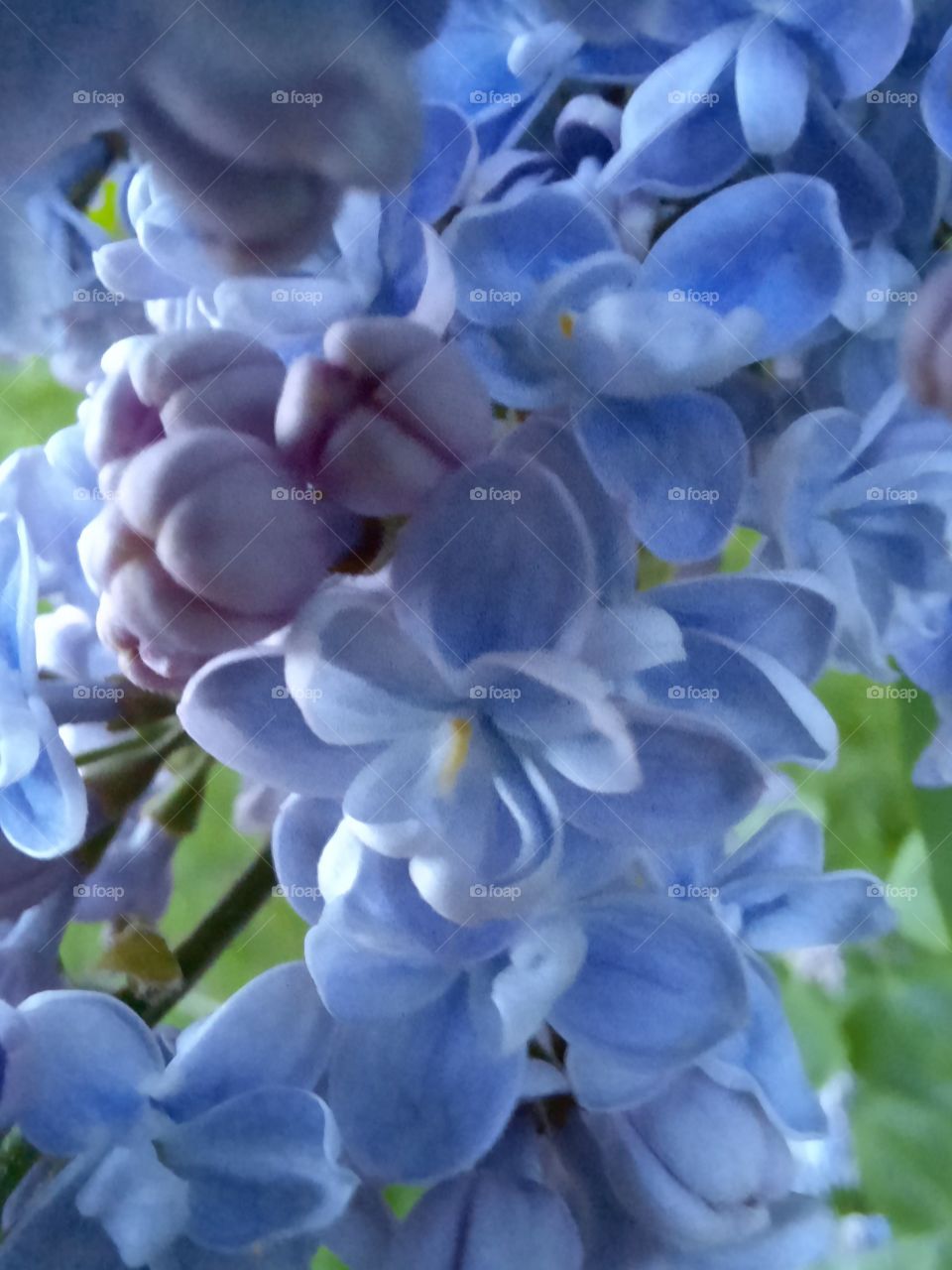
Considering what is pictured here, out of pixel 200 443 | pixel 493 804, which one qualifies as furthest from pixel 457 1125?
pixel 200 443

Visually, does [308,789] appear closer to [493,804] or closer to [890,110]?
[493,804]
